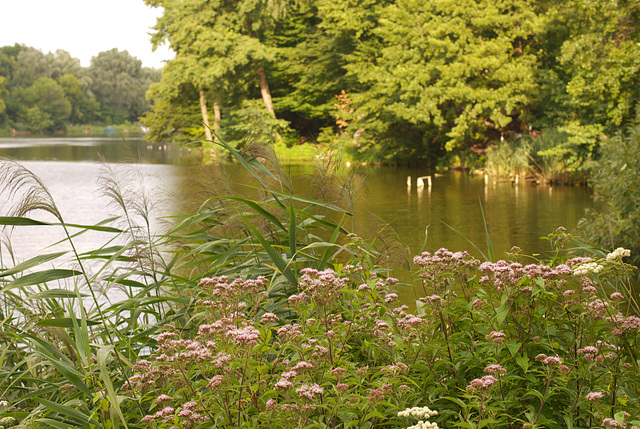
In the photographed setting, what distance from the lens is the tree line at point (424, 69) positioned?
46.7ft

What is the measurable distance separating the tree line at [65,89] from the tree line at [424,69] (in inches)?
2047

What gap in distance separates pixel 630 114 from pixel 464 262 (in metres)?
15.0

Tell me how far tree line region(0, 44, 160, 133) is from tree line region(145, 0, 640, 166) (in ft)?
171

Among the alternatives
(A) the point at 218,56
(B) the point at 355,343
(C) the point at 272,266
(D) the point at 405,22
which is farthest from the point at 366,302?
(A) the point at 218,56

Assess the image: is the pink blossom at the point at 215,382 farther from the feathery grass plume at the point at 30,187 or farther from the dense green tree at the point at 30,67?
the dense green tree at the point at 30,67

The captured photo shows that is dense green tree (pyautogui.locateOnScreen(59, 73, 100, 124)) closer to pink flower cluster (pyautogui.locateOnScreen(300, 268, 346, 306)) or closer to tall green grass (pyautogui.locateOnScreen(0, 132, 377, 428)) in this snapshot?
tall green grass (pyautogui.locateOnScreen(0, 132, 377, 428))

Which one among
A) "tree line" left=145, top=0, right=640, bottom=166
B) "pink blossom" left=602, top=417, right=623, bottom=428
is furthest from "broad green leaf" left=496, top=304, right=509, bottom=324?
"tree line" left=145, top=0, right=640, bottom=166

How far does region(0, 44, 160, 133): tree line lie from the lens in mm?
77812

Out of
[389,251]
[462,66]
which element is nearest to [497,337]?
[389,251]

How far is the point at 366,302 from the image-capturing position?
90.9 inches

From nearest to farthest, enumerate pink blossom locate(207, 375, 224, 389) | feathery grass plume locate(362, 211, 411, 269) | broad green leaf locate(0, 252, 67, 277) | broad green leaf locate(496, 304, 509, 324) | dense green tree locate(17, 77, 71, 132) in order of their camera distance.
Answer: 1. pink blossom locate(207, 375, 224, 389)
2. broad green leaf locate(496, 304, 509, 324)
3. broad green leaf locate(0, 252, 67, 277)
4. feathery grass plume locate(362, 211, 411, 269)
5. dense green tree locate(17, 77, 71, 132)

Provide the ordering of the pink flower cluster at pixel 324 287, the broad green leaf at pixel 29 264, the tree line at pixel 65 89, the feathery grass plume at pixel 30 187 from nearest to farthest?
the pink flower cluster at pixel 324 287
the feathery grass plume at pixel 30 187
the broad green leaf at pixel 29 264
the tree line at pixel 65 89

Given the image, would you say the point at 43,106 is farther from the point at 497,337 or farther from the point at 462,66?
the point at 497,337

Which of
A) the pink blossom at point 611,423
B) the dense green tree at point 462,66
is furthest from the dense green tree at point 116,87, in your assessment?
the pink blossom at point 611,423
